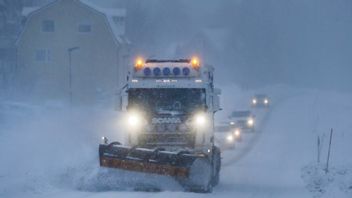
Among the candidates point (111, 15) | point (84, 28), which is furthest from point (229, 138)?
point (111, 15)

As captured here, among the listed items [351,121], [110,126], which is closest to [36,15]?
[110,126]

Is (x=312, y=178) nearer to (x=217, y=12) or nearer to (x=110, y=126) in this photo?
(x=110, y=126)

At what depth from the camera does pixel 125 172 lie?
19641mm

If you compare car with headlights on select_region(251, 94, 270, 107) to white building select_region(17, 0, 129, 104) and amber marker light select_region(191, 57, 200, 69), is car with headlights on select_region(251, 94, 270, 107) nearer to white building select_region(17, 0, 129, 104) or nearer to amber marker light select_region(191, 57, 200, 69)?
white building select_region(17, 0, 129, 104)

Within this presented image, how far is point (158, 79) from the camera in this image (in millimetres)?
20547

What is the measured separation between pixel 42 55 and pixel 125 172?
163ft

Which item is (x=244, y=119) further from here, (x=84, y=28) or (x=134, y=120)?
(x=134, y=120)

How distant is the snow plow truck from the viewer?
1919 centimetres

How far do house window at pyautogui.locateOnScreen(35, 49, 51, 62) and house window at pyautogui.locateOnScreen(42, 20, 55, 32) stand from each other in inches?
76.7

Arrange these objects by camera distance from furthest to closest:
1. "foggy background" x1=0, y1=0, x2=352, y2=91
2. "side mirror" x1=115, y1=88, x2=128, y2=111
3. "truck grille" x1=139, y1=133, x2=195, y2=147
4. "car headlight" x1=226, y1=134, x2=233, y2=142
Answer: "foggy background" x1=0, y1=0, x2=352, y2=91 → "car headlight" x1=226, y1=134, x2=233, y2=142 → "side mirror" x1=115, y1=88, x2=128, y2=111 → "truck grille" x1=139, y1=133, x2=195, y2=147

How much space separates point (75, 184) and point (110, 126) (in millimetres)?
25277

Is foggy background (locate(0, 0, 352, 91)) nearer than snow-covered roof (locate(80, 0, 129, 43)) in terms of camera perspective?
No

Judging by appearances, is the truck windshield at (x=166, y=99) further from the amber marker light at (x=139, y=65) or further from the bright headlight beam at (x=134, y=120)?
the amber marker light at (x=139, y=65)

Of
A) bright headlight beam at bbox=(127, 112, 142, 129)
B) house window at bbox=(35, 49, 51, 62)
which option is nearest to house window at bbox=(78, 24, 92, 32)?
house window at bbox=(35, 49, 51, 62)
